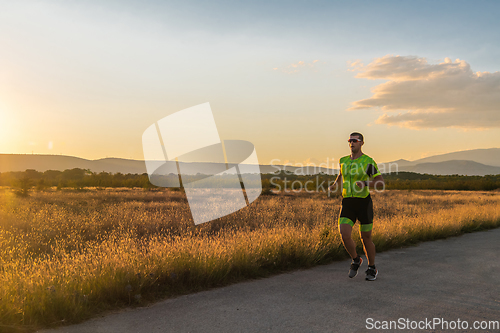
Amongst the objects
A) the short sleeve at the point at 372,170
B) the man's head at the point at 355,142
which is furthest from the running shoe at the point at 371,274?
the man's head at the point at 355,142

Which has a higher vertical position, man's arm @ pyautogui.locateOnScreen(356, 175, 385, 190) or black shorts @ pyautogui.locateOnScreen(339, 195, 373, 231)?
man's arm @ pyautogui.locateOnScreen(356, 175, 385, 190)

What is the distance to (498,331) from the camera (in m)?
3.79

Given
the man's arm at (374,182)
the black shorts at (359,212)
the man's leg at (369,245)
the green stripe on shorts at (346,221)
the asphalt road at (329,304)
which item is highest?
the man's arm at (374,182)

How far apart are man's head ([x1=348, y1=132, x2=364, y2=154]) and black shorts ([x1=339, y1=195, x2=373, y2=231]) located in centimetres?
81

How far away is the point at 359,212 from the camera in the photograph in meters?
5.90

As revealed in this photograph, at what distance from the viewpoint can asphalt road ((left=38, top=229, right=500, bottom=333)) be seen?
154 inches

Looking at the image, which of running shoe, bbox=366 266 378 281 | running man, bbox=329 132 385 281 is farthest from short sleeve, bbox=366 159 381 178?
running shoe, bbox=366 266 378 281

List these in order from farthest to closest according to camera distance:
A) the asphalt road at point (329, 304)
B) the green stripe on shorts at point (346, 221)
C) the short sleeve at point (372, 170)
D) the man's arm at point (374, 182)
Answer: the green stripe on shorts at point (346, 221)
the short sleeve at point (372, 170)
the man's arm at point (374, 182)
the asphalt road at point (329, 304)

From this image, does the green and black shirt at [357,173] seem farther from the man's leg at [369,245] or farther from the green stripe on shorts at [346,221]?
the man's leg at [369,245]

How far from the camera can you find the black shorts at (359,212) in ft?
19.2

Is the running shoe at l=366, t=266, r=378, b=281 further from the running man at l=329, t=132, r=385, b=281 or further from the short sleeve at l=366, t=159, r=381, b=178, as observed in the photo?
the short sleeve at l=366, t=159, r=381, b=178

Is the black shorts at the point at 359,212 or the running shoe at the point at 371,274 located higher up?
the black shorts at the point at 359,212

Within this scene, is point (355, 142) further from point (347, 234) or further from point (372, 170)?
point (347, 234)

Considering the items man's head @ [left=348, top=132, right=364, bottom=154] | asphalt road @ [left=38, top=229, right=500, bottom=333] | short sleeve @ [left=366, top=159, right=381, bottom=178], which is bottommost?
asphalt road @ [left=38, top=229, right=500, bottom=333]
